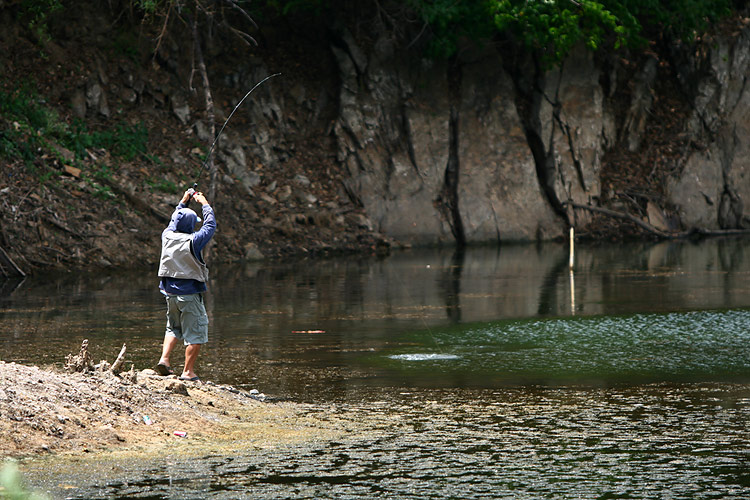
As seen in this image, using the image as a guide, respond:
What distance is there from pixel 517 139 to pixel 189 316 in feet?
85.2

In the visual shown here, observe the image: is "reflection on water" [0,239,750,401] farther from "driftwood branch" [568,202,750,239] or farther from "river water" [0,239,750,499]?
"driftwood branch" [568,202,750,239]

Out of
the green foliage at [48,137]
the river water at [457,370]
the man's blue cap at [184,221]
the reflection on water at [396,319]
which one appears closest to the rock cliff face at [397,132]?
the green foliage at [48,137]

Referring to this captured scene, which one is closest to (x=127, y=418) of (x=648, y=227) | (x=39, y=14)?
(x=39, y=14)

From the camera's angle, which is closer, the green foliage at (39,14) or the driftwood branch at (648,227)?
the green foliage at (39,14)

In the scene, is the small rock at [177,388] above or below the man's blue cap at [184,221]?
below

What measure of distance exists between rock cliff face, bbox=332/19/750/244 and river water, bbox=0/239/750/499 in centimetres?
974

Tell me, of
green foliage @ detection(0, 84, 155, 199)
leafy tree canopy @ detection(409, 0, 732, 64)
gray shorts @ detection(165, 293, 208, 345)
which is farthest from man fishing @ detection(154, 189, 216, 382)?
leafy tree canopy @ detection(409, 0, 732, 64)

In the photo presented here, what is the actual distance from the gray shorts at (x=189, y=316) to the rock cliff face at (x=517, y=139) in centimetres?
2266

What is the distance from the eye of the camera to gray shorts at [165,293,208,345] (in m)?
9.91

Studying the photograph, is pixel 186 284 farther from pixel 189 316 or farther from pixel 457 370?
pixel 457 370

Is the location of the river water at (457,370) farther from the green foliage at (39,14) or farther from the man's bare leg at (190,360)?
the green foliage at (39,14)

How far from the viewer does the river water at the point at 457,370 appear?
6.80 m

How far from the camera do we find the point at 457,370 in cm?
1133

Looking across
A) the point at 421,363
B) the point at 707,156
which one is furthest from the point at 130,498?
the point at 707,156
